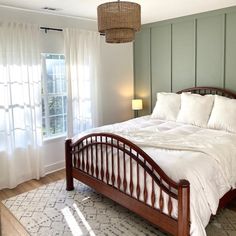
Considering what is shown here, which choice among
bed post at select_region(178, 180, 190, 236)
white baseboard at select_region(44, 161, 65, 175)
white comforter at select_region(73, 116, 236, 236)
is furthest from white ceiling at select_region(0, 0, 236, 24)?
bed post at select_region(178, 180, 190, 236)

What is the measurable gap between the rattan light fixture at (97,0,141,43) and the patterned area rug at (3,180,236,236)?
1.84 meters

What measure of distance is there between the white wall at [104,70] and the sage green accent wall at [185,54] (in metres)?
0.26

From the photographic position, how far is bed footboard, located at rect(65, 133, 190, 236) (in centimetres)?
207

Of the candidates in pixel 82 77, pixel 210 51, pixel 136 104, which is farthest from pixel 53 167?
pixel 210 51

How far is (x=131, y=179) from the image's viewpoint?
8.10ft

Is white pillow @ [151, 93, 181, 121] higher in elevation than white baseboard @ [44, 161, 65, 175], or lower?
higher

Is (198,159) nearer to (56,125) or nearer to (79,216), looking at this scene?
(79,216)

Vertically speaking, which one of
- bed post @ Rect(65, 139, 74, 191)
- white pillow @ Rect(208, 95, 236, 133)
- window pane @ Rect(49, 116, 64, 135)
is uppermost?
white pillow @ Rect(208, 95, 236, 133)

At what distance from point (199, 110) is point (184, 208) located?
6.50ft

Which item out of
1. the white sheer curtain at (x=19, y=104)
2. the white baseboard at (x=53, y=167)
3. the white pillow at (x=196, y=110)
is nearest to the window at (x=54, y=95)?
the white sheer curtain at (x=19, y=104)

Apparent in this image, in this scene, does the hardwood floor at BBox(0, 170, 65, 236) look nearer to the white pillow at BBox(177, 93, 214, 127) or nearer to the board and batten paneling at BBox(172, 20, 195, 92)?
the white pillow at BBox(177, 93, 214, 127)

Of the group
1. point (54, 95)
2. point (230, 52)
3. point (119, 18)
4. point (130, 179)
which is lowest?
point (130, 179)

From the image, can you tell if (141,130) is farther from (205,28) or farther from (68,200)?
(205,28)

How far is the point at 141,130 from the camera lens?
3338mm
